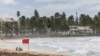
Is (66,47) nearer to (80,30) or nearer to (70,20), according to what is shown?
(80,30)

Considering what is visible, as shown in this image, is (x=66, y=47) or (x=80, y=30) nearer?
(x=66, y=47)

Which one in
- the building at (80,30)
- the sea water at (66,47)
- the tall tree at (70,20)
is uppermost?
the tall tree at (70,20)

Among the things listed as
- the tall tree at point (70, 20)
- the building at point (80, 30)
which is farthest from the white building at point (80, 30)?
the tall tree at point (70, 20)

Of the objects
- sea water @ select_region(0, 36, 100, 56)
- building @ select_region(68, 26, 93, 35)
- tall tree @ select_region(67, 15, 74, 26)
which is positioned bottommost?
building @ select_region(68, 26, 93, 35)

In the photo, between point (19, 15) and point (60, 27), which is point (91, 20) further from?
point (19, 15)

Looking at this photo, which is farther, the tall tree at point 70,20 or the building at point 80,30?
the tall tree at point 70,20

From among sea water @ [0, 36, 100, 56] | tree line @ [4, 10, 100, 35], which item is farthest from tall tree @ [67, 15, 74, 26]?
sea water @ [0, 36, 100, 56]

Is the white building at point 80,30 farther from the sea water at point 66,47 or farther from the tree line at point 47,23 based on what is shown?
the sea water at point 66,47

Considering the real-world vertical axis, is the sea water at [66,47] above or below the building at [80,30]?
above

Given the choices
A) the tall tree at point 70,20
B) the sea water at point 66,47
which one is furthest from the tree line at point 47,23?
the sea water at point 66,47

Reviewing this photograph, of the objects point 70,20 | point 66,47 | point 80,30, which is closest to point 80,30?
point 80,30

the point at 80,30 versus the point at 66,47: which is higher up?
the point at 66,47

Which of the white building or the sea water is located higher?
the sea water

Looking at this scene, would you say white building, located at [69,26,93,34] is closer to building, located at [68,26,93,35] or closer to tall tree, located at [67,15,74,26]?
building, located at [68,26,93,35]
